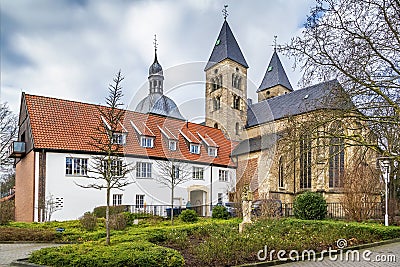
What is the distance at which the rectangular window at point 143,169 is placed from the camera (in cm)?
2891

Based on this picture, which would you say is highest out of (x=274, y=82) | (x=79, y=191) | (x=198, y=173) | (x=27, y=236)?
(x=274, y=82)

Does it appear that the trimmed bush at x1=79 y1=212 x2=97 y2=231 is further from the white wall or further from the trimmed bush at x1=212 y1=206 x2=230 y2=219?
the trimmed bush at x1=212 y1=206 x2=230 y2=219

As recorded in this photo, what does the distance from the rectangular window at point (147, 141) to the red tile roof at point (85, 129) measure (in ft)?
1.21

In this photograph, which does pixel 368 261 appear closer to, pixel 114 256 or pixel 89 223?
pixel 114 256

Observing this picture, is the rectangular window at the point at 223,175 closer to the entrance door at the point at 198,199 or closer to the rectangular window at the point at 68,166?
the entrance door at the point at 198,199

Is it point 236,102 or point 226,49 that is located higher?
point 226,49

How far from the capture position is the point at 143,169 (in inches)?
1150

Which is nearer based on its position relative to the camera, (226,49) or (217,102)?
(226,49)

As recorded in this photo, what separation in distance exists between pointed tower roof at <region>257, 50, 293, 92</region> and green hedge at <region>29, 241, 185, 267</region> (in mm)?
45797

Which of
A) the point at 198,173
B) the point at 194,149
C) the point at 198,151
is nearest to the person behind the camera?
the point at 198,173

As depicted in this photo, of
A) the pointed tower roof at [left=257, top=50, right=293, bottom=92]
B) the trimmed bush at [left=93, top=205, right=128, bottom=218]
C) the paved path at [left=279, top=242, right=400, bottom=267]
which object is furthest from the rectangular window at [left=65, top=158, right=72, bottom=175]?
the pointed tower roof at [left=257, top=50, right=293, bottom=92]

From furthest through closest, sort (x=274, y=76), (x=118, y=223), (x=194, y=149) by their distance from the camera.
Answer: (x=274, y=76) → (x=194, y=149) → (x=118, y=223)

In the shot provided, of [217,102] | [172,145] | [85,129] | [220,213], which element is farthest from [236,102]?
[220,213]

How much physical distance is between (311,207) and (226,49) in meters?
28.7
